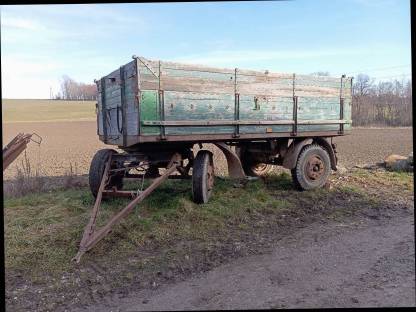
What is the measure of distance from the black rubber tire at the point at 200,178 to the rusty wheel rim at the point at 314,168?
245cm

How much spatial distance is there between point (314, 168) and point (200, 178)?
9.34 feet

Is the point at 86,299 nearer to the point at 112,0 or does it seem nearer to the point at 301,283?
the point at 301,283

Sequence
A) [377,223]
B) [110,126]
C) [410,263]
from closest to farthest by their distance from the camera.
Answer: [410,263]
[377,223]
[110,126]

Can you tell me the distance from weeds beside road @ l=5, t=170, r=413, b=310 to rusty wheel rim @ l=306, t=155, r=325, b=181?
1.06 ft

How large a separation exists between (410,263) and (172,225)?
127 inches

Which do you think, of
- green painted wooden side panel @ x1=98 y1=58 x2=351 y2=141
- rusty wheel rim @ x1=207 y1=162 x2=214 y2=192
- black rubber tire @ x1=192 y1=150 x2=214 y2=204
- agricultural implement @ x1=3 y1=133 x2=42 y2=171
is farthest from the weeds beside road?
green painted wooden side panel @ x1=98 y1=58 x2=351 y2=141

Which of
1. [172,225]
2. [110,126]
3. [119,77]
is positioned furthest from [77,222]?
[119,77]

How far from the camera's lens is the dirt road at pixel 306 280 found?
3502mm

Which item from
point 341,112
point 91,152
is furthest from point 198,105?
point 91,152

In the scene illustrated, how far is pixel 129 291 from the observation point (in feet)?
12.7

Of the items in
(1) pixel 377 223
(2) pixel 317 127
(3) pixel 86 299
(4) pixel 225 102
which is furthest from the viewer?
(2) pixel 317 127

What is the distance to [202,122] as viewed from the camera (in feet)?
20.6

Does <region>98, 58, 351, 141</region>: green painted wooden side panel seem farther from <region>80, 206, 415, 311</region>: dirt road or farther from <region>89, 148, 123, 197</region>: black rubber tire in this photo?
<region>80, 206, 415, 311</region>: dirt road

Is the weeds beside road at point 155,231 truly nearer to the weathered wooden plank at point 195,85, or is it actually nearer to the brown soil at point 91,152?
the weathered wooden plank at point 195,85
